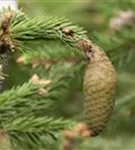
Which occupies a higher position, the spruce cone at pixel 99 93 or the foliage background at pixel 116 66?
the spruce cone at pixel 99 93

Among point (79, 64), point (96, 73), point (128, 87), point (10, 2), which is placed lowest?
point (128, 87)

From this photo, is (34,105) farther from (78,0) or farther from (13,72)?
(78,0)

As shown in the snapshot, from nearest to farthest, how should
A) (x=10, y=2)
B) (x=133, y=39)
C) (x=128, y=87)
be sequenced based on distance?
(x=10, y=2), (x=133, y=39), (x=128, y=87)

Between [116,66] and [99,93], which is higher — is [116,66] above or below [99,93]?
below

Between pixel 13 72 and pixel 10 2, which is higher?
pixel 10 2

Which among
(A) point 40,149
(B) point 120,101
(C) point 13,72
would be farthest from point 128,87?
(A) point 40,149

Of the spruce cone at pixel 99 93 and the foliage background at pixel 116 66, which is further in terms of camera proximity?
the foliage background at pixel 116 66

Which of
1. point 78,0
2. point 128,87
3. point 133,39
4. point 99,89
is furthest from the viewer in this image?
point 78,0

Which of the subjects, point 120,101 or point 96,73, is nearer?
point 96,73
